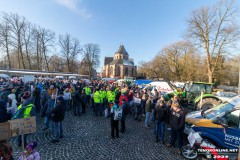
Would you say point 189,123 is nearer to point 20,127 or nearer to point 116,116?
point 116,116

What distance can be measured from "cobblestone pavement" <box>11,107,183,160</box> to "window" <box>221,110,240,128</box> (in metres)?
1.97

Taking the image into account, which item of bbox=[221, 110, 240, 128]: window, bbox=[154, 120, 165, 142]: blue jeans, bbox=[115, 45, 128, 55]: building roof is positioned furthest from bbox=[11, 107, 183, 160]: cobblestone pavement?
bbox=[115, 45, 128, 55]: building roof

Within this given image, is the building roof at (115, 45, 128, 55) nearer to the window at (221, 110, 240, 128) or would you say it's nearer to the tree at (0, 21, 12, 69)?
the tree at (0, 21, 12, 69)

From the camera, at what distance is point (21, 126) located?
3.65 metres

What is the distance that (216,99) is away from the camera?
1001cm

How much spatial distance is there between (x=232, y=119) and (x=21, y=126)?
21.4 feet

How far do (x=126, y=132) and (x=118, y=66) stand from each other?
73950 mm

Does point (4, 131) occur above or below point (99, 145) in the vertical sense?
above

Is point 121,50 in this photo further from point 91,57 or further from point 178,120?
point 178,120

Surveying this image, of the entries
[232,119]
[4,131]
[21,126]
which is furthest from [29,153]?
[232,119]

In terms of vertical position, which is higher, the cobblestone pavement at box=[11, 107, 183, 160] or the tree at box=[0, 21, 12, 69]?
the tree at box=[0, 21, 12, 69]

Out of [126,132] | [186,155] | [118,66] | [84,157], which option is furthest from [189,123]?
[118,66]

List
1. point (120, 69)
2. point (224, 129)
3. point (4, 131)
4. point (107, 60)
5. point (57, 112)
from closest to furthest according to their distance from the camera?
1. point (4, 131)
2. point (224, 129)
3. point (57, 112)
4. point (120, 69)
5. point (107, 60)

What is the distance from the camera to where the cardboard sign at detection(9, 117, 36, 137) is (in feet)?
11.5
